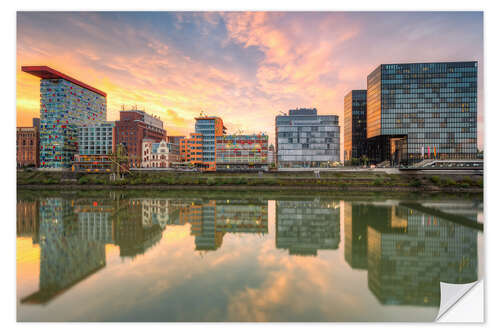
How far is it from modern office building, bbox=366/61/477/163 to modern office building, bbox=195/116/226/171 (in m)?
63.2

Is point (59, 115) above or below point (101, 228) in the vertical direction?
above

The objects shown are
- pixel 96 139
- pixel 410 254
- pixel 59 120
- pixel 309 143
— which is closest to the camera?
pixel 410 254

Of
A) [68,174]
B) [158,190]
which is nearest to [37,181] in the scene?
[68,174]

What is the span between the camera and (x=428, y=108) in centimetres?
7869

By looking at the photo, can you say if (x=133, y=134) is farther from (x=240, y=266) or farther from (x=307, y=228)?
(x=240, y=266)

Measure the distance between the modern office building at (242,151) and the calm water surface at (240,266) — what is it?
189 ft

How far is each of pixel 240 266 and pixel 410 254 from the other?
1094cm

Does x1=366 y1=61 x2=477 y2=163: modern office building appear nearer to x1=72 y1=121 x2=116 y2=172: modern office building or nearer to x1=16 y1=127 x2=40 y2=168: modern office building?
x1=72 y1=121 x2=116 y2=172: modern office building

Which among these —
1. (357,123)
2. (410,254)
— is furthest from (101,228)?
(357,123)

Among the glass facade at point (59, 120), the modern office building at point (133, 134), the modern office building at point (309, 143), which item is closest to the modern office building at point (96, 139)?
the modern office building at point (133, 134)

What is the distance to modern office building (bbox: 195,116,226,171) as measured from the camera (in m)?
80.1

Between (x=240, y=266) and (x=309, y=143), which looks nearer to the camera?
(x=240, y=266)

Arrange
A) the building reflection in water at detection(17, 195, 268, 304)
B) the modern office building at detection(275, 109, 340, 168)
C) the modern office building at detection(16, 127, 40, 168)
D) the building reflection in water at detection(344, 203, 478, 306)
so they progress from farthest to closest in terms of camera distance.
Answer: the modern office building at detection(275, 109, 340, 168), the modern office building at detection(16, 127, 40, 168), the building reflection in water at detection(17, 195, 268, 304), the building reflection in water at detection(344, 203, 478, 306)

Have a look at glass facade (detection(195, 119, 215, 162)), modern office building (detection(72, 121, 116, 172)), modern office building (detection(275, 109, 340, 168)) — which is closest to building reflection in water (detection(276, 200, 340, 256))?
glass facade (detection(195, 119, 215, 162))
